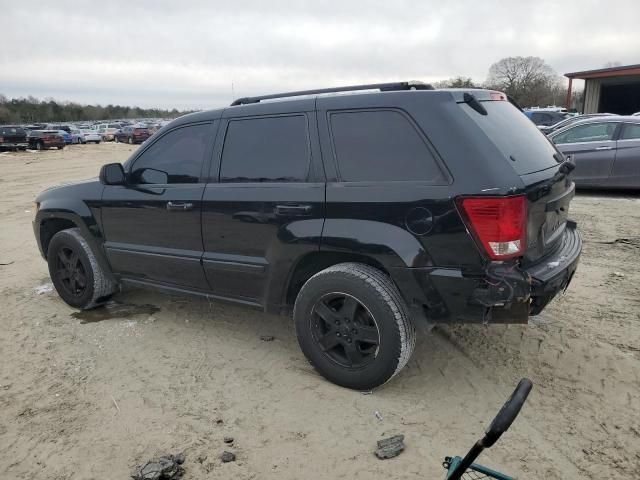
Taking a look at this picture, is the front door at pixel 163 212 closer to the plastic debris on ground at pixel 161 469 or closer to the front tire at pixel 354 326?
the front tire at pixel 354 326

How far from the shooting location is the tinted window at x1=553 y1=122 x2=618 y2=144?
9734mm

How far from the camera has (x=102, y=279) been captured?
185 inches

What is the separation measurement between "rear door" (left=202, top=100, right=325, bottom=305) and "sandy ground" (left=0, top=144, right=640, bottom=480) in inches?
26.8

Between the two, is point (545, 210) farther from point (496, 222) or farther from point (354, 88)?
point (354, 88)

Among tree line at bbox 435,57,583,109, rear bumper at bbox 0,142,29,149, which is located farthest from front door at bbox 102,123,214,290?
tree line at bbox 435,57,583,109

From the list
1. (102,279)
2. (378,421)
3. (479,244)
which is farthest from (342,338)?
(102,279)

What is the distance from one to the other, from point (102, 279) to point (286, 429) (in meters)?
2.62

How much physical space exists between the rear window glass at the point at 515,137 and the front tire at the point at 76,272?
3.52m

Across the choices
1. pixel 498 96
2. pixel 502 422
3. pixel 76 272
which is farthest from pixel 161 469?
pixel 498 96

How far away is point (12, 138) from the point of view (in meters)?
29.4

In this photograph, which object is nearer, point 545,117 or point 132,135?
point 545,117

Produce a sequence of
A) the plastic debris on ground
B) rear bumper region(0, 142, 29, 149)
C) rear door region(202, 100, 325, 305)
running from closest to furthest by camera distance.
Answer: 1. the plastic debris on ground
2. rear door region(202, 100, 325, 305)
3. rear bumper region(0, 142, 29, 149)

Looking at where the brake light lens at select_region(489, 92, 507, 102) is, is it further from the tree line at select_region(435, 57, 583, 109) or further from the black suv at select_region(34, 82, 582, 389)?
the tree line at select_region(435, 57, 583, 109)

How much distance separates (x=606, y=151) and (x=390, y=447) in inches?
353
